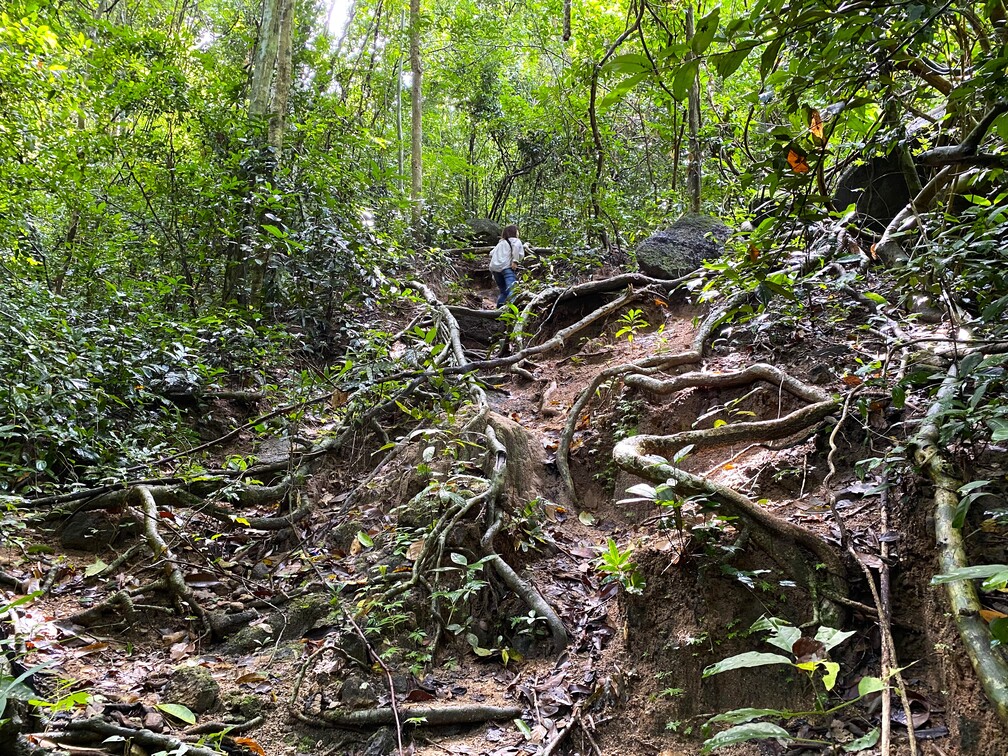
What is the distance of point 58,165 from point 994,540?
9.68 meters

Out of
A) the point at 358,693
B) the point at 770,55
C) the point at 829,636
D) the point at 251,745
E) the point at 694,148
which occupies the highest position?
the point at 694,148

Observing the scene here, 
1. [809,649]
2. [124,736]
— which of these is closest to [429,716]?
[124,736]

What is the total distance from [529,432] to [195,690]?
3.17 meters

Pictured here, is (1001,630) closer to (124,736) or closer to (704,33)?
(704,33)

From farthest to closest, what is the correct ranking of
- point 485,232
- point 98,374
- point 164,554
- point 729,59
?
1. point 485,232
2. point 98,374
3. point 164,554
4. point 729,59

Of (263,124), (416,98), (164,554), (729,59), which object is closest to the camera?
(729,59)

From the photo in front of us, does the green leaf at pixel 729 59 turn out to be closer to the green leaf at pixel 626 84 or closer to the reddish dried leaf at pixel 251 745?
the green leaf at pixel 626 84

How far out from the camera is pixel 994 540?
2340 millimetres

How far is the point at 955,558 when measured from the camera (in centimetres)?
230

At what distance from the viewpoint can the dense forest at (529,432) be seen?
7.34 feet

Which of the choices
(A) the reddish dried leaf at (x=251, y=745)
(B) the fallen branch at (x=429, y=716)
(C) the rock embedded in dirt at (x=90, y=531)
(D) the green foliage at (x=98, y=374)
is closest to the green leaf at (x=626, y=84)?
(B) the fallen branch at (x=429, y=716)

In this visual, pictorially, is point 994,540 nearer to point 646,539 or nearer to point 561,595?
point 646,539

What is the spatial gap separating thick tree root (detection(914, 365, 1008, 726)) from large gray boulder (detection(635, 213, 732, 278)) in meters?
5.07

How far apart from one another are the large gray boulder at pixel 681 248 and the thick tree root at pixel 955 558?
16.6 ft
